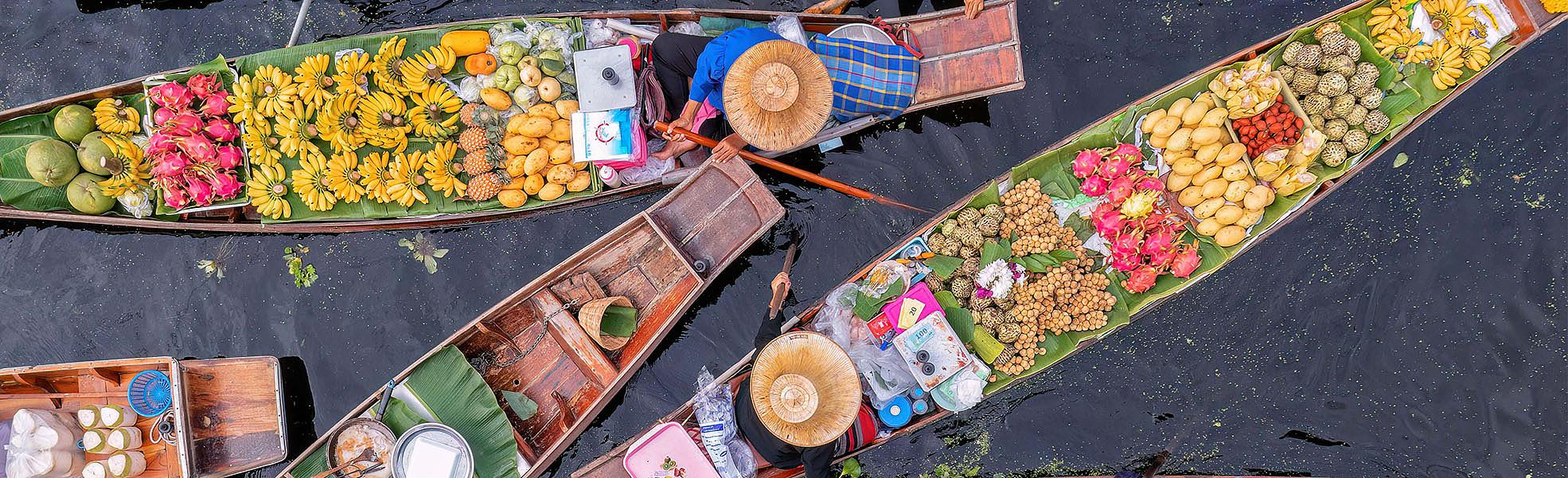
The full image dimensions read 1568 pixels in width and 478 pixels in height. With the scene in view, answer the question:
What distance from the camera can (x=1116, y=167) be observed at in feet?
15.0

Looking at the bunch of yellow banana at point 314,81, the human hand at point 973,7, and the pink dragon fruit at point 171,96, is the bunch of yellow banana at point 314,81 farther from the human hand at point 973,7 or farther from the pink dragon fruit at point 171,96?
the human hand at point 973,7

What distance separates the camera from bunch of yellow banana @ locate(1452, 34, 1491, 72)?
15.0 feet

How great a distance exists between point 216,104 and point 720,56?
3562 millimetres

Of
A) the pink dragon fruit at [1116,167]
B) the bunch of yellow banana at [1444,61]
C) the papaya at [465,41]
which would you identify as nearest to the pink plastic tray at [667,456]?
the papaya at [465,41]

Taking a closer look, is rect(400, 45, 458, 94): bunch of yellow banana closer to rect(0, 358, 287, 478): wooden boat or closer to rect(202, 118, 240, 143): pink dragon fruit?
rect(202, 118, 240, 143): pink dragon fruit

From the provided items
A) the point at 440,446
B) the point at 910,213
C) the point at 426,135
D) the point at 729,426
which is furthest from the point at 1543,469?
the point at 426,135

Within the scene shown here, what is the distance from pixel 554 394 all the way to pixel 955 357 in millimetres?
2825

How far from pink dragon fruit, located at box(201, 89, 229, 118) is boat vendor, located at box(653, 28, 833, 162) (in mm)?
3019

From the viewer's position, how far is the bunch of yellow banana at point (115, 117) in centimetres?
489

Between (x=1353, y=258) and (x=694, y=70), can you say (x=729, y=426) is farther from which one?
(x=1353, y=258)

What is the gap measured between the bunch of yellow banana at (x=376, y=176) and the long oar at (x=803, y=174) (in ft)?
6.37

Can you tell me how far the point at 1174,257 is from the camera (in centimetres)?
467

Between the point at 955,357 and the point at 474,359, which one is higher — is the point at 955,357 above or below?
below

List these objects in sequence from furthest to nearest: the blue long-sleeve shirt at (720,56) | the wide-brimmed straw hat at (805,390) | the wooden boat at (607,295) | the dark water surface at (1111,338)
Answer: the dark water surface at (1111,338)
the wooden boat at (607,295)
the blue long-sleeve shirt at (720,56)
the wide-brimmed straw hat at (805,390)
